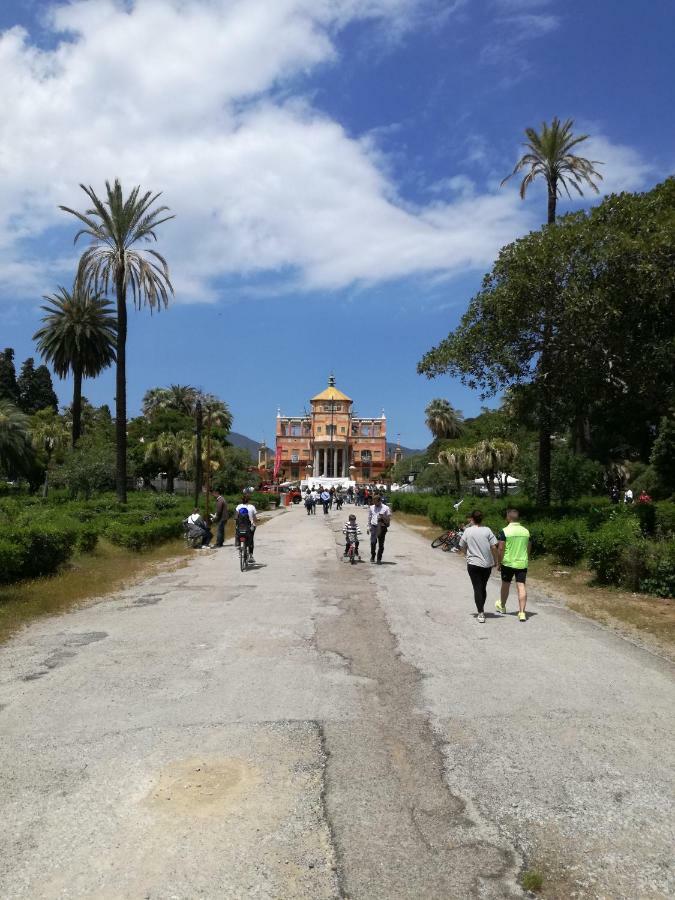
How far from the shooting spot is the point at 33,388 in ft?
260

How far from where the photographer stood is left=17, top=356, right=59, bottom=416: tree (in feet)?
257

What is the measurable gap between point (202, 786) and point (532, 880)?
1.91m

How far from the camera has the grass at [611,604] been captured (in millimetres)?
9227

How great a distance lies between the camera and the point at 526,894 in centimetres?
316

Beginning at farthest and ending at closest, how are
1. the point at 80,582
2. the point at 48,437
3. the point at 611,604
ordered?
the point at 48,437, the point at 80,582, the point at 611,604

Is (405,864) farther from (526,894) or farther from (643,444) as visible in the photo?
(643,444)

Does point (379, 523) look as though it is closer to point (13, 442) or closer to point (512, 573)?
point (512, 573)

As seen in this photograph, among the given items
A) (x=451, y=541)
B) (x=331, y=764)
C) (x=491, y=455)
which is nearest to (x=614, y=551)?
(x=451, y=541)

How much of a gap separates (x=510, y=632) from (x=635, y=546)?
4.34 meters

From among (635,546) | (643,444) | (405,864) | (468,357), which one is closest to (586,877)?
(405,864)

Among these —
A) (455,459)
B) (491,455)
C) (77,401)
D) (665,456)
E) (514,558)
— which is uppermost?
(77,401)

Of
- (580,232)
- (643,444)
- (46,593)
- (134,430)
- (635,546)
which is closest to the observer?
(46,593)

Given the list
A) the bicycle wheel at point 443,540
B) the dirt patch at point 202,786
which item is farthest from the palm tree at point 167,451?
the dirt patch at point 202,786

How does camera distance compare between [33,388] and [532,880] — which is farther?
[33,388]
